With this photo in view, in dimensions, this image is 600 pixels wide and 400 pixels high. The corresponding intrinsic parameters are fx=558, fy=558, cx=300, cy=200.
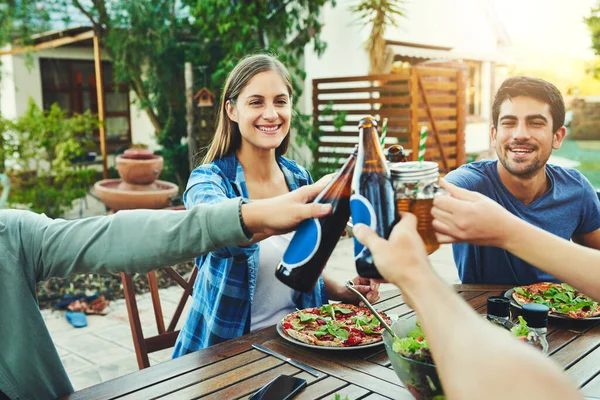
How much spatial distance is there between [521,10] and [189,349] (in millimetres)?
18007

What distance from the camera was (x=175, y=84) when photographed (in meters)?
8.38

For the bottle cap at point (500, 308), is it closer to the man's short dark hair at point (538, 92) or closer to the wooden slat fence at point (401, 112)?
the man's short dark hair at point (538, 92)

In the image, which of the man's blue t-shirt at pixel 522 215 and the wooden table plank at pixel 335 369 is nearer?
the wooden table plank at pixel 335 369

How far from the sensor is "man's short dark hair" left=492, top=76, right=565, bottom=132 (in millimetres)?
2439

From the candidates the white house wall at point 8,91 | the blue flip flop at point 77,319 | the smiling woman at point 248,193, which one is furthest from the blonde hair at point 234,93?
the white house wall at point 8,91

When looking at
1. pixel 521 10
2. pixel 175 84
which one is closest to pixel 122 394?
pixel 175 84

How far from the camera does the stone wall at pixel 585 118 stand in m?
15.9

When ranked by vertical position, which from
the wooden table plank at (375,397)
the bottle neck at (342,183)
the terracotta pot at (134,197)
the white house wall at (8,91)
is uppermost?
the white house wall at (8,91)

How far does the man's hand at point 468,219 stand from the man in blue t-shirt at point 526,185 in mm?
1307

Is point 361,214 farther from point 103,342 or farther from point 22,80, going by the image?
point 22,80

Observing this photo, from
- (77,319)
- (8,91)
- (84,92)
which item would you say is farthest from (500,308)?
(84,92)

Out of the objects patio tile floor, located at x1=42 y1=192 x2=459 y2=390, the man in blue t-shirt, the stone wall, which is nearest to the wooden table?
the man in blue t-shirt

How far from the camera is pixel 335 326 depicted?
1.73 m

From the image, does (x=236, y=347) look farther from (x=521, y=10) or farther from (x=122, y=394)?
(x=521, y=10)
